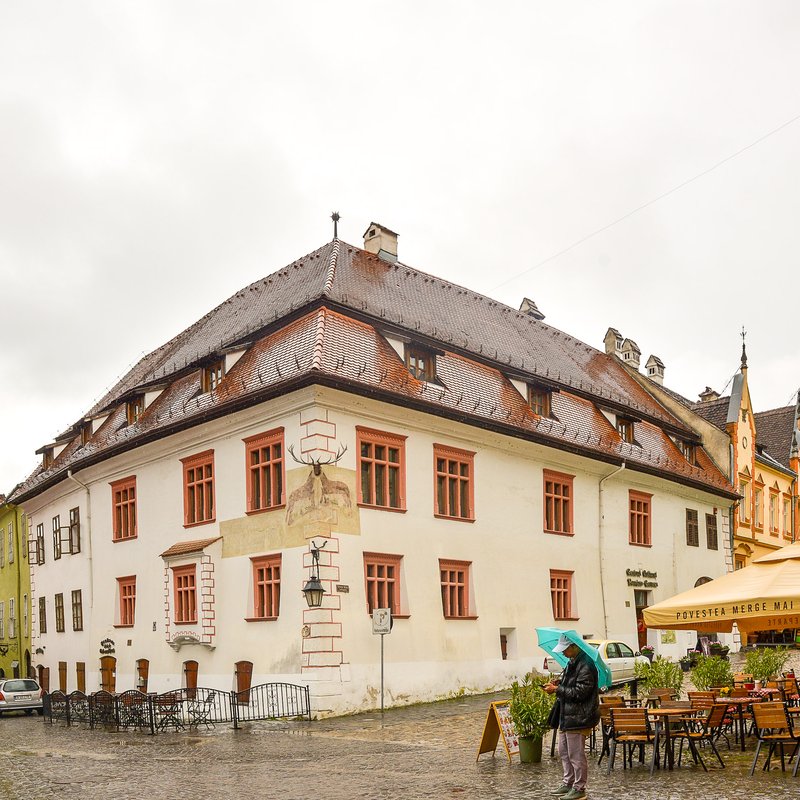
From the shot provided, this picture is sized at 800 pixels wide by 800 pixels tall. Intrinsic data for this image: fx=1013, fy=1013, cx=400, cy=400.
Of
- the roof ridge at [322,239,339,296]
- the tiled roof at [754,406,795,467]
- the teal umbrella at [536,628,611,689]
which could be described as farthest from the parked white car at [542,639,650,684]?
the tiled roof at [754,406,795,467]

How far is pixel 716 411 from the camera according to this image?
4381cm

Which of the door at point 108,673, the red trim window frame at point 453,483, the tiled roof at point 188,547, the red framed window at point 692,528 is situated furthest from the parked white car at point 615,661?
the door at point 108,673

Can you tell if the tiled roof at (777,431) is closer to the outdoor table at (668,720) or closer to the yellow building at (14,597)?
the yellow building at (14,597)

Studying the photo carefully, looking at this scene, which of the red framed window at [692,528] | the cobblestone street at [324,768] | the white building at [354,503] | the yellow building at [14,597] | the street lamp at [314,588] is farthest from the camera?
the yellow building at [14,597]

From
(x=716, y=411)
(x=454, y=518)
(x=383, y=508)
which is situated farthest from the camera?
(x=716, y=411)

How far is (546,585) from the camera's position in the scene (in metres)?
29.5

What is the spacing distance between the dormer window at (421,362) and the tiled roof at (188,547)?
674 cm

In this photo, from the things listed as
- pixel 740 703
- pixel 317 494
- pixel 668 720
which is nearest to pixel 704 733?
pixel 668 720

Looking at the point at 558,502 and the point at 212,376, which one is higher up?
the point at 212,376

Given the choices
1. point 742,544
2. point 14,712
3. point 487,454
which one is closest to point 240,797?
point 487,454

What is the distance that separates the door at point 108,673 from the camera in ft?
99.2

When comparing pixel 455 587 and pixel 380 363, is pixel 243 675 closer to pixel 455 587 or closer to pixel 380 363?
pixel 455 587

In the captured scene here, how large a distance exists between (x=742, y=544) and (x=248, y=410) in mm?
26285

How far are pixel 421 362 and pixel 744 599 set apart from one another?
14940 mm
